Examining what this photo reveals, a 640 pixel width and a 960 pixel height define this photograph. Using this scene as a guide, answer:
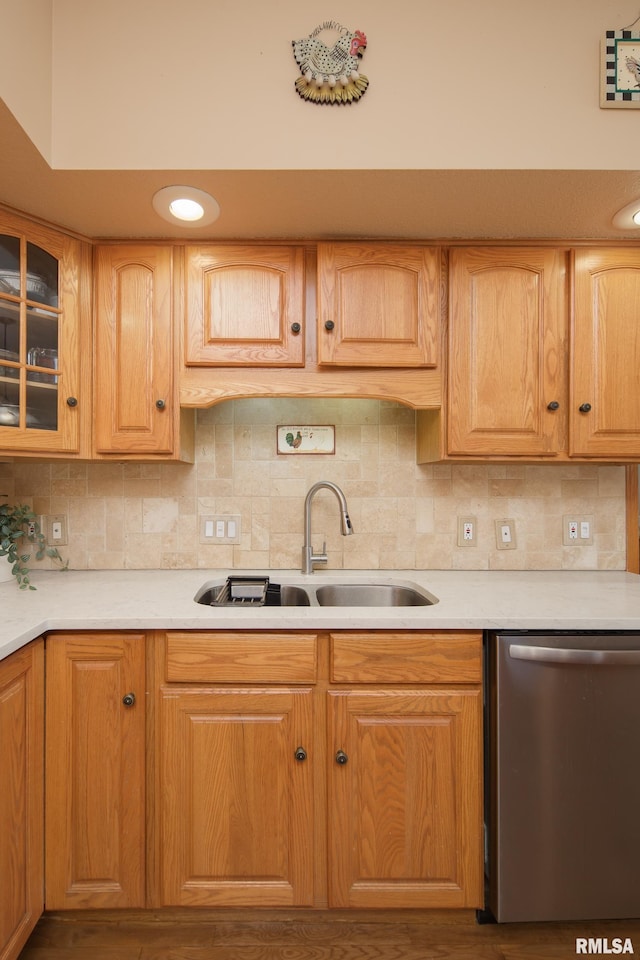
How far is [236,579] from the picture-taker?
181 cm

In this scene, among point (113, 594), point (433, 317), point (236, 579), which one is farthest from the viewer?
point (236, 579)

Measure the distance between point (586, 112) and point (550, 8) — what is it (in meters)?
0.30

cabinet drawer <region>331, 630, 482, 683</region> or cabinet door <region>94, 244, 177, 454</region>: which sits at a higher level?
cabinet door <region>94, 244, 177, 454</region>

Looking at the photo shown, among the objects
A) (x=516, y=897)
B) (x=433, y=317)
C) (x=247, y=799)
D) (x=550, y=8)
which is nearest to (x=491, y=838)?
(x=516, y=897)

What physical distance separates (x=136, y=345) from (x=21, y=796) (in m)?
1.37

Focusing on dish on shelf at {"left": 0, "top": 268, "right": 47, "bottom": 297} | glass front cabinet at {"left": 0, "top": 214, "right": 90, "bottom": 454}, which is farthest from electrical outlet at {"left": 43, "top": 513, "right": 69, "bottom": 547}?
dish on shelf at {"left": 0, "top": 268, "right": 47, "bottom": 297}

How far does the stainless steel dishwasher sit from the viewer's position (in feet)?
4.26

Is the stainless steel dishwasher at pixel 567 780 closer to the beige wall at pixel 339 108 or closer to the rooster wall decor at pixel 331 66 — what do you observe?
the beige wall at pixel 339 108

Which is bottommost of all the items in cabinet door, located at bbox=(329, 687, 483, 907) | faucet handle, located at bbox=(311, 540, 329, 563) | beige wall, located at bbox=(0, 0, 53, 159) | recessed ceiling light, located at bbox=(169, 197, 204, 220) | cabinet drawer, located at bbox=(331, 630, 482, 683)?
cabinet door, located at bbox=(329, 687, 483, 907)

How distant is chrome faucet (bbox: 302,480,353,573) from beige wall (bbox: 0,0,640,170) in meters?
1.05

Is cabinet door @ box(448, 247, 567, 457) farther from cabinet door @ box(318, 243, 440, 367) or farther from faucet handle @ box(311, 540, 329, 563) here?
faucet handle @ box(311, 540, 329, 563)

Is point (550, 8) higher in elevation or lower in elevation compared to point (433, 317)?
higher

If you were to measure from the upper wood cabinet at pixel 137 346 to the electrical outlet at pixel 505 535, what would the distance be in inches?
53.0

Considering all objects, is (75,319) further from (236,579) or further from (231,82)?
(236,579)
